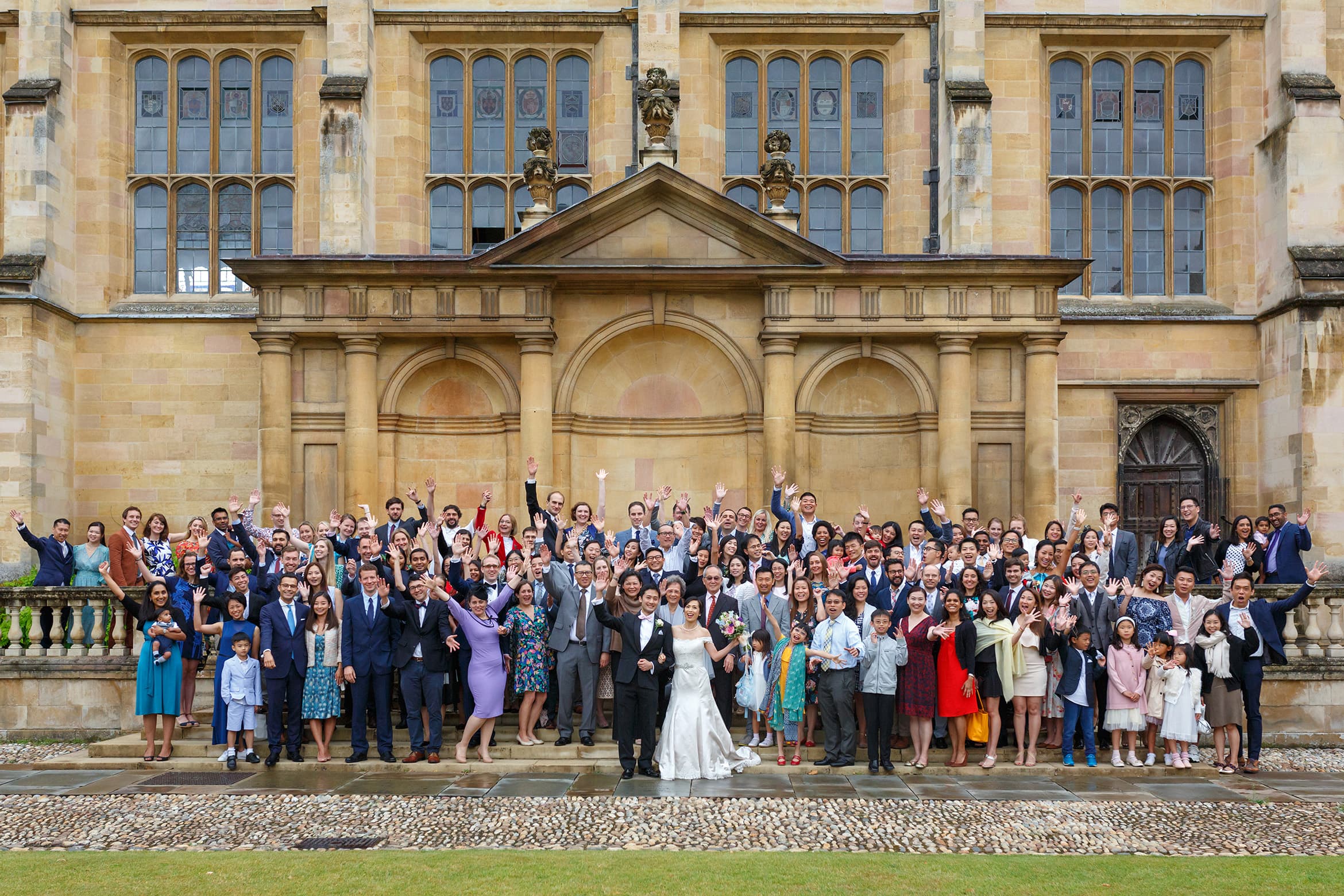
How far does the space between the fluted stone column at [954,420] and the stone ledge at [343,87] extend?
420 inches

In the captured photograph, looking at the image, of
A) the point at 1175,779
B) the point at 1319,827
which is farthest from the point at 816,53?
the point at 1319,827

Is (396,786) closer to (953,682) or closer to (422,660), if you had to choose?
(422,660)

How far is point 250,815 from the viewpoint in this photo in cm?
1005

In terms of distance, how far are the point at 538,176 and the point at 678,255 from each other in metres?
2.53

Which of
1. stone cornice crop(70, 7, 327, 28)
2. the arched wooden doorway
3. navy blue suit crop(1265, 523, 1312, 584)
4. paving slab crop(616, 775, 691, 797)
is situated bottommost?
paving slab crop(616, 775, 691, 797)

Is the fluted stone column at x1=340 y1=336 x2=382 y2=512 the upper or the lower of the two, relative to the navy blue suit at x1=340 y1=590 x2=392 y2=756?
upper

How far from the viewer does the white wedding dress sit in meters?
11.7

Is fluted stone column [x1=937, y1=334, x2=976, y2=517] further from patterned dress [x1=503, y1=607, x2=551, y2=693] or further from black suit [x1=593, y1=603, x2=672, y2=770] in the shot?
patterned dress [x1=503, y1=607, x2=551, y2=693]

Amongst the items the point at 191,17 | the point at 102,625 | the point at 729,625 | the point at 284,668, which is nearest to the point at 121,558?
the point at 102,625

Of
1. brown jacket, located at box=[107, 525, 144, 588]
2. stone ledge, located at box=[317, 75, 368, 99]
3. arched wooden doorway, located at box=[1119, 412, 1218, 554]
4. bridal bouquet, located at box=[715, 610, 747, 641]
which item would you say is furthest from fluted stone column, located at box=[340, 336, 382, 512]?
arched wooden doorway, located at box=[1119, 412, 1218, 554]

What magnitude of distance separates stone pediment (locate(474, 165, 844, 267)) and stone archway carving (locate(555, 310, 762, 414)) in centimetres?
90

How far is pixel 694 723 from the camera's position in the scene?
11711mm

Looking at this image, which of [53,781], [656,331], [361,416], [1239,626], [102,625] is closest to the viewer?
[53,781]

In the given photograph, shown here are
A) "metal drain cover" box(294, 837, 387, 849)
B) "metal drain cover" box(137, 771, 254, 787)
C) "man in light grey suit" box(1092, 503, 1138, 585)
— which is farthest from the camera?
"man in light grey suit" box(1092, 503, 1138, 585)
